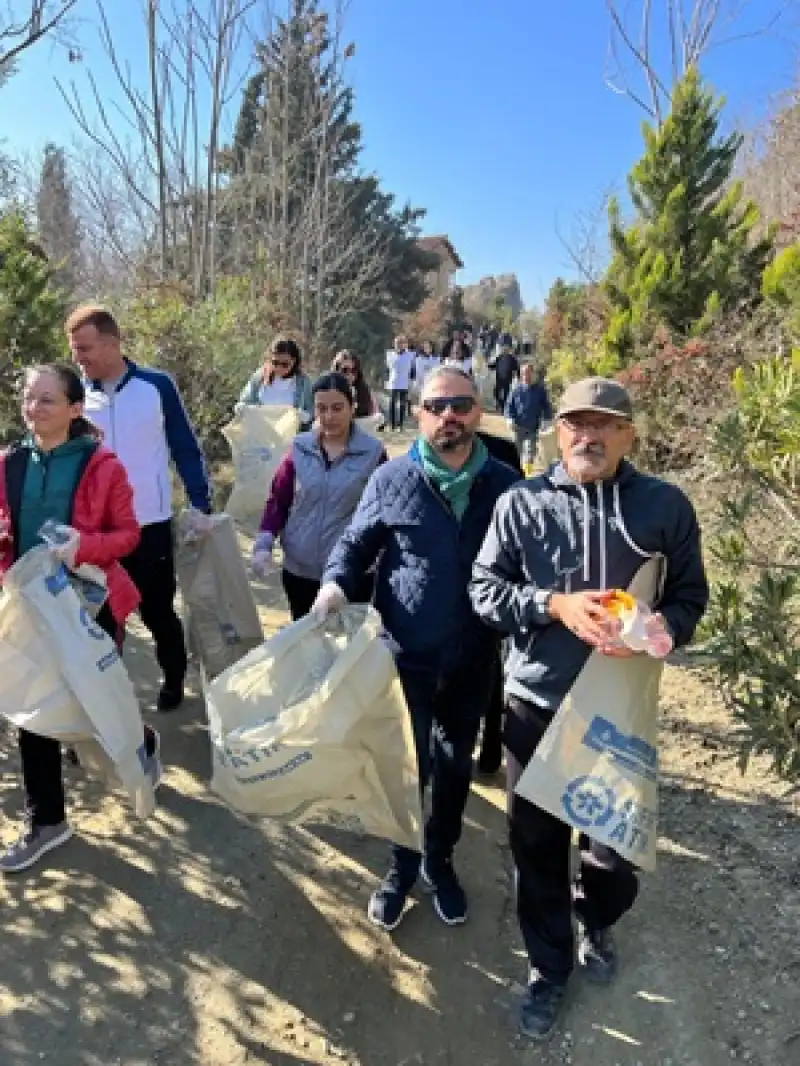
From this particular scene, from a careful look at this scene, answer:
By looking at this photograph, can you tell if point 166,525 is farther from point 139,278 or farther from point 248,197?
point 248,197

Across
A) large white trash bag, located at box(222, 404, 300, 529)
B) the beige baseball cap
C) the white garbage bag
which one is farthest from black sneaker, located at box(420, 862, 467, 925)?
the white garbage bag

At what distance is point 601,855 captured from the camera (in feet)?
7.05

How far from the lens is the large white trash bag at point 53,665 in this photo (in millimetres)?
2443

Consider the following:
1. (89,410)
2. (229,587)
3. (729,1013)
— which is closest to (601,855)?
(729,1013)

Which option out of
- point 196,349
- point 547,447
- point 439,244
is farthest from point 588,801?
point 439,244

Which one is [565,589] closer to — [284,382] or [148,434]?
[148,434]

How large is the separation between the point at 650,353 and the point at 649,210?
78.3 inches

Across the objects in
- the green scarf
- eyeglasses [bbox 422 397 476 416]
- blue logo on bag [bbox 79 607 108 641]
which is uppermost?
eyeglasses [bbox 422 397 476 416]

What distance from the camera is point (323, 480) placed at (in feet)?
10.6

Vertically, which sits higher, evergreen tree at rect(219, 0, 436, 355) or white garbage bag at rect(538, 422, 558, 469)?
evergreen tree at rect(219, 0, 436, 355)

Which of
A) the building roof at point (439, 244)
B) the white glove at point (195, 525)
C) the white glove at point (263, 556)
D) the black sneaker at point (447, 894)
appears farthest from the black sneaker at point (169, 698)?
the building roof at point (439, 244)

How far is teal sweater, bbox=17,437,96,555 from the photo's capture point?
259 centimetres

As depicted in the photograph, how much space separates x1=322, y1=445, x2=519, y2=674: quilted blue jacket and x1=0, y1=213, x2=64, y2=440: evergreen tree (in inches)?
208

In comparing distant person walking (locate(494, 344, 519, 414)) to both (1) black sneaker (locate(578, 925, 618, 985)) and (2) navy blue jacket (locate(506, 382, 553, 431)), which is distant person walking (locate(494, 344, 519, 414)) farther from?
(1) black sneaker (locate(578, 925, 618, 985))
